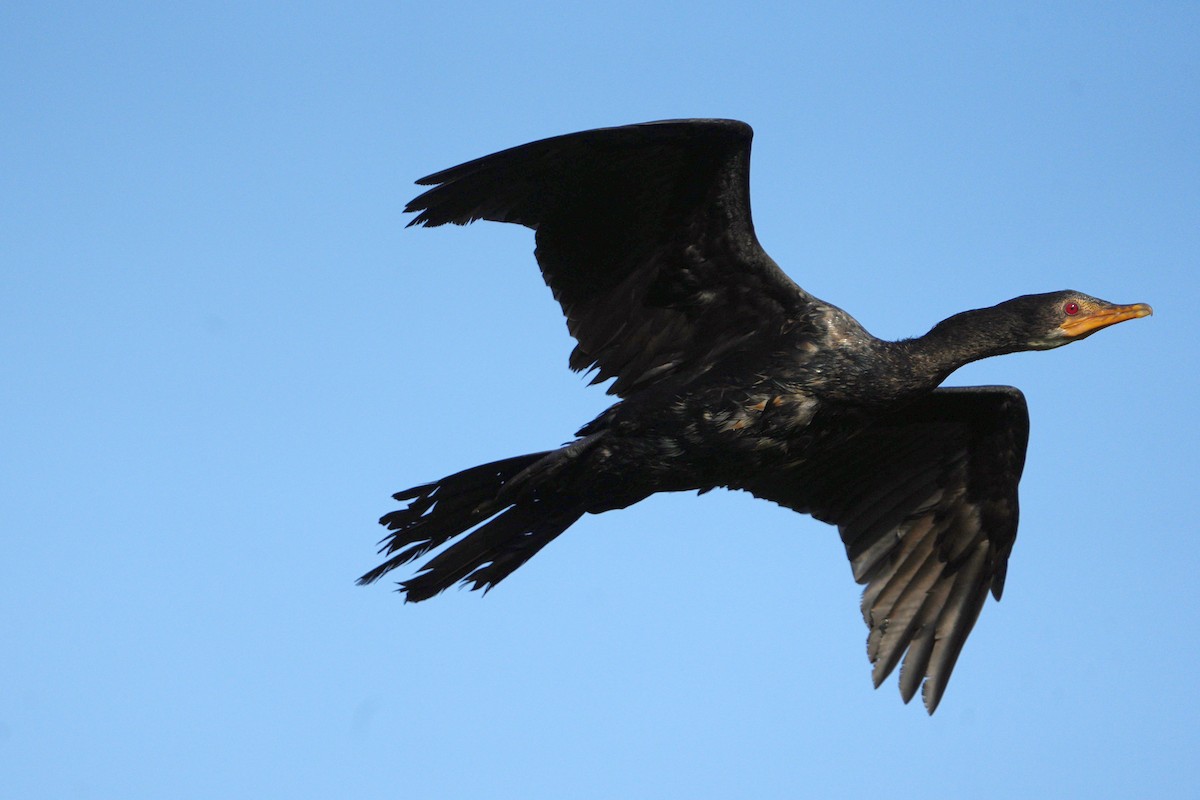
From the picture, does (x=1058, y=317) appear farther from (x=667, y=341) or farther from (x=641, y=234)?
(x=641, y=234)

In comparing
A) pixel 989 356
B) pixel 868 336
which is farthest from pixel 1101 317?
pixel 868 336

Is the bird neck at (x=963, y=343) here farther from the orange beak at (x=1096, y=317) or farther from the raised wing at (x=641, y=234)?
the raised wing at (x=641, y=234)

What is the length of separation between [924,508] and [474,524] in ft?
7.77

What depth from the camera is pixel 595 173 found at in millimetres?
5680

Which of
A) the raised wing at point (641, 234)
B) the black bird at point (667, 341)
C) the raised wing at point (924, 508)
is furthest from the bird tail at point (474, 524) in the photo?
the raised wing at point (924, 508)

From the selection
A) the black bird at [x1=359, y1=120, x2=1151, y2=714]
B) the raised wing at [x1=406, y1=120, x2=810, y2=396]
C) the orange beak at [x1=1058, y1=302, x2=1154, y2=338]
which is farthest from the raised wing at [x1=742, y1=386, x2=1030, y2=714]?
the raised wing at [x1=406, y1=120, x2=810, y2=396]

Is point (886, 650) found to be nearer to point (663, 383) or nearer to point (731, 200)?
point (663, 383)

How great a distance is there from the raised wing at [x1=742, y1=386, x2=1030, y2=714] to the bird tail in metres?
1.42

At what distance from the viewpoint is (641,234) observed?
5953mm

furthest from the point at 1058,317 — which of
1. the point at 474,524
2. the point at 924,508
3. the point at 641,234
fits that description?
the point at 474,524

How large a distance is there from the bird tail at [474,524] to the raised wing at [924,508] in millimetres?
1421

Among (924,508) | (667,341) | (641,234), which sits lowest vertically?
(924,508)

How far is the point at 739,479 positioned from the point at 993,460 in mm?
1497

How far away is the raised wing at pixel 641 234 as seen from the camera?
550cm
